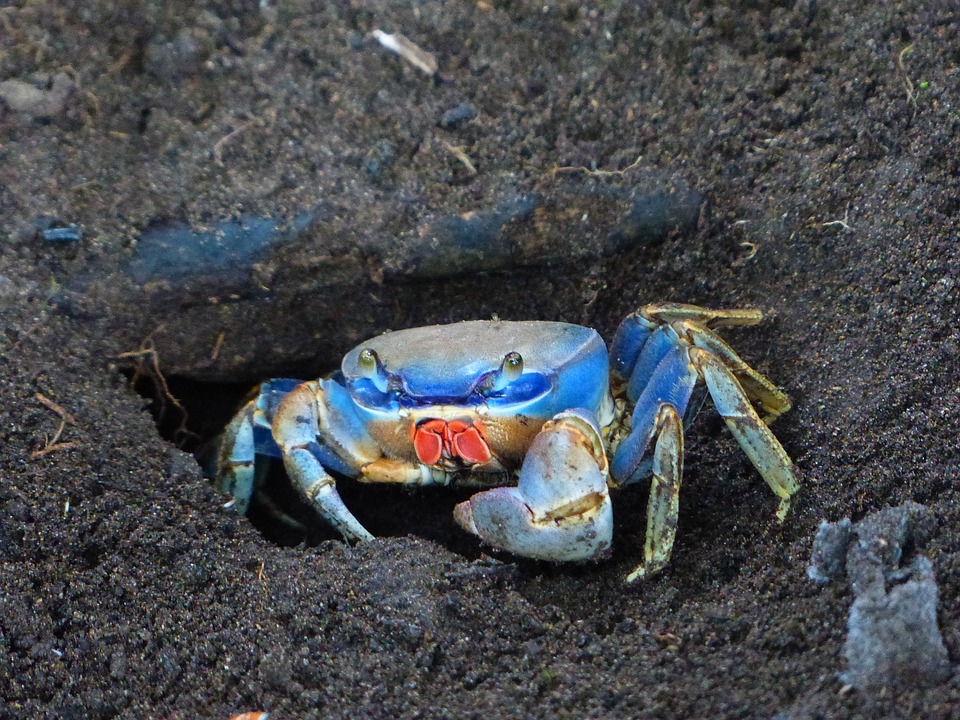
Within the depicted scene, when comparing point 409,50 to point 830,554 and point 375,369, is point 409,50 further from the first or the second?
point 830,554

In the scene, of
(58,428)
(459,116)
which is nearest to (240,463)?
(58,428)

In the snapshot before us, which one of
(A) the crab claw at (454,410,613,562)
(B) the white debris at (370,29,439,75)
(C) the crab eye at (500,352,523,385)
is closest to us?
(A) the crab claw at (454,410,613,562)

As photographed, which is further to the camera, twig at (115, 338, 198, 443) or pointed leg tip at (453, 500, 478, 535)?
twig at (115, 338, 198, 443)

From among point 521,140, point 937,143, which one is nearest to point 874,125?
point 937,143

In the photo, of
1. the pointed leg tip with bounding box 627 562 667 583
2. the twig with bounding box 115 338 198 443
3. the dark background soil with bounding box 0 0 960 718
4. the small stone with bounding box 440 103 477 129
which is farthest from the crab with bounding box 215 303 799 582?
the small stone with bounding box 440 103 477 129

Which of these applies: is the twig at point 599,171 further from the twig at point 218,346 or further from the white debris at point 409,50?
the twig at point 218,346

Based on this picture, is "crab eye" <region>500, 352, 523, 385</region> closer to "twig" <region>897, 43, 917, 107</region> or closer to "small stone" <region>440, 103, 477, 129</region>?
"small stone" <region>440, 103, 477, 129</region>

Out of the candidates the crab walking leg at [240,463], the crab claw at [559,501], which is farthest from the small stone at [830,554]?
the crab walking leg at [240,463]
